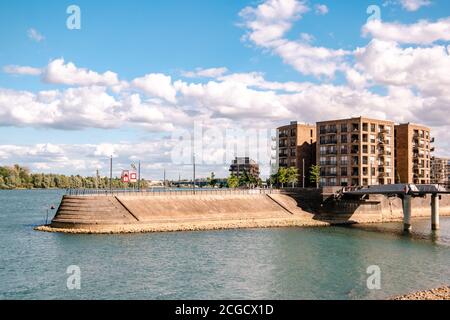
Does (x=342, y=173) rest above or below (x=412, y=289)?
above

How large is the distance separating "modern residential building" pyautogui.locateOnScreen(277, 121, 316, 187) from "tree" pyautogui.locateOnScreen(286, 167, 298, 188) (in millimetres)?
3391

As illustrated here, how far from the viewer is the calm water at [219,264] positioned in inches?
1679

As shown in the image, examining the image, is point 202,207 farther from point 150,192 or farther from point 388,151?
point 388,151

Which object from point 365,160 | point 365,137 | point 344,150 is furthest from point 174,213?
point 365,137

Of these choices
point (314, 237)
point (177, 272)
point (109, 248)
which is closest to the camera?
point (177, 272)

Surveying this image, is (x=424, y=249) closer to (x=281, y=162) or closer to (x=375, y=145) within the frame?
(x=375, y=145)

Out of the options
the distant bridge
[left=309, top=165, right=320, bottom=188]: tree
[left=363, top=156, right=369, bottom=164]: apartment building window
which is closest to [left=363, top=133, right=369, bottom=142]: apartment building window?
[left=363, top=156, right=369, bottom=164]: apartment building window

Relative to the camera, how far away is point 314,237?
259ft

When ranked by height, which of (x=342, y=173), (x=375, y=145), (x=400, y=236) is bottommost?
(x=400, y=236)

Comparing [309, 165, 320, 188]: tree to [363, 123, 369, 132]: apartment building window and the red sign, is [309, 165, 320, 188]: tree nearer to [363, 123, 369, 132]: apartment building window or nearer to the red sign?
[363, 123, 369, 132]: apartment building window

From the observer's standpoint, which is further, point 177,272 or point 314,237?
point 314,237

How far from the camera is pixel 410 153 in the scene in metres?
148

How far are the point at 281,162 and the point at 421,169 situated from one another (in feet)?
157
